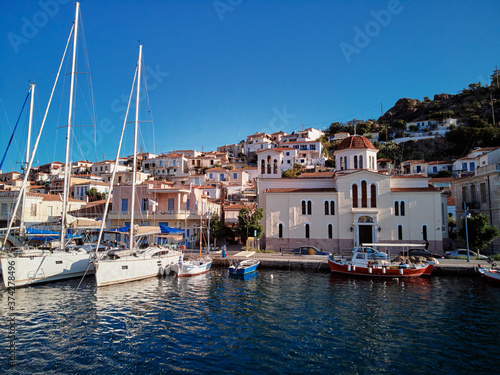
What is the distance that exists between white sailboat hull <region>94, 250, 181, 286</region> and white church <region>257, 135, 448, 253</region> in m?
14.0

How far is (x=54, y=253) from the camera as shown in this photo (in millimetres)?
23734

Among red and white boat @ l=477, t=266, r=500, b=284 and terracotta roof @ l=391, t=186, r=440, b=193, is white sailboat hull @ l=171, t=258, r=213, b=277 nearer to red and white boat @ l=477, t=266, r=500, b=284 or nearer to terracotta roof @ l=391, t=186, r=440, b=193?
red and white boat @ l=477, t=266, r=500, b=284

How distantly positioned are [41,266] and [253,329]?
53.6ft

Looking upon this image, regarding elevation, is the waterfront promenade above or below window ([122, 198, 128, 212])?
below

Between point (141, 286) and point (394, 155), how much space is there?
260ft

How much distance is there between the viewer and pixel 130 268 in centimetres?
2355

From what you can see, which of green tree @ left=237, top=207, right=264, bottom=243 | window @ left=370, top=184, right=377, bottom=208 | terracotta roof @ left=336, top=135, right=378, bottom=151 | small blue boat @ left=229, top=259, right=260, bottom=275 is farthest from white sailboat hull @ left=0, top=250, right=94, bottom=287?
terracotta roof @ left=336, top=135, right=378, bottom=151

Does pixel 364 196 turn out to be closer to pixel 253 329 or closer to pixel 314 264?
pixel 314 264

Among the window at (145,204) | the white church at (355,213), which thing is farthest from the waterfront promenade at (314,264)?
the window at (145,204)

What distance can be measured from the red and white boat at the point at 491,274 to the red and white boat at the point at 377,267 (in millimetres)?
3330

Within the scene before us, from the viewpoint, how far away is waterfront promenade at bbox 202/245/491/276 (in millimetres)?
26734

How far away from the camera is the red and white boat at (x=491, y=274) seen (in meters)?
23.3

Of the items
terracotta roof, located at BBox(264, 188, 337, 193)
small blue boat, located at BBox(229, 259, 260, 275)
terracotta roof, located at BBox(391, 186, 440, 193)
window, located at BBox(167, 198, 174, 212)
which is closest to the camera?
small blue boat, located at BBox(229, 259, 260, 275)

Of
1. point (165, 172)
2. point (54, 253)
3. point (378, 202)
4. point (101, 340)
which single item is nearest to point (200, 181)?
point (165, 172)
